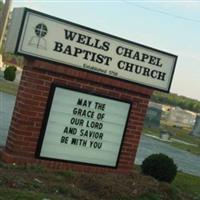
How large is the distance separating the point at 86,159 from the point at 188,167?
12618mm

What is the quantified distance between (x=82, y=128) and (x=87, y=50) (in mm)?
1680

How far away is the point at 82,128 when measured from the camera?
12438 mm

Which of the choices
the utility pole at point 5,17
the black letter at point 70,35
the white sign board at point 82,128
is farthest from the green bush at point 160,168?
the utility pole at point 5,17

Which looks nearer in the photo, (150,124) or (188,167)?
(188,167)

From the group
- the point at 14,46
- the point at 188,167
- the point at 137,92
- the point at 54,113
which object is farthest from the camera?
the point at 188,167

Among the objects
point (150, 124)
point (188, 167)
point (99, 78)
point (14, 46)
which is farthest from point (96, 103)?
point (150, 124)

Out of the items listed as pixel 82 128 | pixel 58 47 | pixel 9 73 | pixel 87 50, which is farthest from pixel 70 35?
pixel 9 73

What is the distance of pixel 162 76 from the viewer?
44.5 ft

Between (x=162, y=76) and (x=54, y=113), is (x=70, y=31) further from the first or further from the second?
(x=162, y=76)

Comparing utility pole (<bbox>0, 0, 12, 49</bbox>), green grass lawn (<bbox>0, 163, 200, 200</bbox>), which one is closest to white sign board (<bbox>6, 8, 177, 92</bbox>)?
green grass lawn (<bbox>0, 163, 200, 200</bbox>)

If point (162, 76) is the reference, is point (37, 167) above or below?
below

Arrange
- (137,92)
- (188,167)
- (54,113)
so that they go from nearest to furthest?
Result: (54,113), (137,92), (188,167)

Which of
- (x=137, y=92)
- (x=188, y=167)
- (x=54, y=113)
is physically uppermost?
(x=137, y=92)

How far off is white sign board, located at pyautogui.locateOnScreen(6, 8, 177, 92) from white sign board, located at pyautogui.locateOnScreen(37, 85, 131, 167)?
671 millimetres
